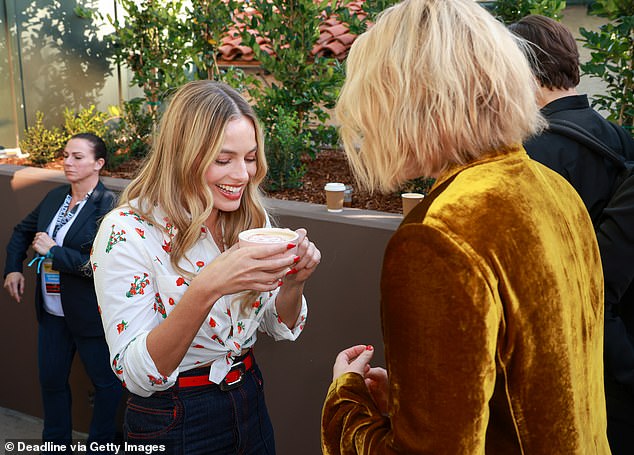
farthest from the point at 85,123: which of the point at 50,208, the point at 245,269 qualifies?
the point at 245,269

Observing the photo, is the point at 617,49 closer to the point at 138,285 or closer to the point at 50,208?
the point at 138,285

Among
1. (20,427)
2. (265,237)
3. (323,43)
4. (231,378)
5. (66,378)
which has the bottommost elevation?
(20,427)

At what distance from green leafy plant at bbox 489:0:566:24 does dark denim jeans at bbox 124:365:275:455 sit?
2.93 meters

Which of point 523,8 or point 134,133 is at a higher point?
point 523,8

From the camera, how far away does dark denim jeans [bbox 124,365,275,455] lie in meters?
2.10

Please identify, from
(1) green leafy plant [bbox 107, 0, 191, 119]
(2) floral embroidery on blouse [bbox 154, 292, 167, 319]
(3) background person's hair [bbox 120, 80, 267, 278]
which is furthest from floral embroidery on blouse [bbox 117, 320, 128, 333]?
(1) green leafy plant [bbox 107, 0, 191, 119]

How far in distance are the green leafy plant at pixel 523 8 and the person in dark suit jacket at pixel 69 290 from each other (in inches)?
107

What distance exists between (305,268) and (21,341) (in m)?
3.55

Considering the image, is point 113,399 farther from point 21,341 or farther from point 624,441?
point 624,441

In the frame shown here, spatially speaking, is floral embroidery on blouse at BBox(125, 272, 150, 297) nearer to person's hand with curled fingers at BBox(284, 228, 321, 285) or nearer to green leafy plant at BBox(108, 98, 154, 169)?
person's hand with curled fingers at BBox(284, 228, 321, 285)

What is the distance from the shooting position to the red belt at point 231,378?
213 centimetres

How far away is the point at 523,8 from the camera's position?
4109 mm

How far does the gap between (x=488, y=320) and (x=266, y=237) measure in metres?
0.83

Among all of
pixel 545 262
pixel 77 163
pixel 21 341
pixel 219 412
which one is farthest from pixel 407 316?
pixel 21 341
